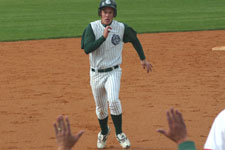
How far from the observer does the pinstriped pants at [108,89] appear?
5.99 meters

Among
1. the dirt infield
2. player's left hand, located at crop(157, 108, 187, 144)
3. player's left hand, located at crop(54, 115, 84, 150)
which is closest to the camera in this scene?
player's left hand, located at crop(157, 108, 187, 144)

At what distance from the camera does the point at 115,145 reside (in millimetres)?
6539

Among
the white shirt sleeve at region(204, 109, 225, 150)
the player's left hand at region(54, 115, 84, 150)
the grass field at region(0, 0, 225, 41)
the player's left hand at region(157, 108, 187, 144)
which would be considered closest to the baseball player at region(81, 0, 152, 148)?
the white shirt sleeve at region(204, 109, 225, 150)

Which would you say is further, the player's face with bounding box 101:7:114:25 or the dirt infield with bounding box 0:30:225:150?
the dirt infield with bounding box 0:30:225:150

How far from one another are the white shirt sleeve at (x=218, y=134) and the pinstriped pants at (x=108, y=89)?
329 cm

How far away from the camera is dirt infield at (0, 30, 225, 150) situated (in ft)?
22.6

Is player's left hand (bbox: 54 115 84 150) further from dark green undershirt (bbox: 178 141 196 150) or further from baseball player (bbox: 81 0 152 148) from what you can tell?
baseball player (bbox: 81 0 152 148)

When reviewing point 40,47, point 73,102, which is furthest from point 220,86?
point 40,47

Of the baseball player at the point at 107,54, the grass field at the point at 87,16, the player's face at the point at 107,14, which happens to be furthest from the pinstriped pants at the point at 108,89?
the grass field at the point at 87,16

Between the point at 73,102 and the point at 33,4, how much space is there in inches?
820

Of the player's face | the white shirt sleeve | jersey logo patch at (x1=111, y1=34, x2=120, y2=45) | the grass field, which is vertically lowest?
the grass field

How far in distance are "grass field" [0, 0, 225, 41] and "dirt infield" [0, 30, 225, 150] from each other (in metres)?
2.98

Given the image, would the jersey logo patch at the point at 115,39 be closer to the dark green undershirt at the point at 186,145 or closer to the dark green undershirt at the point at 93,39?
the dark green undershirt at the point at 93,39

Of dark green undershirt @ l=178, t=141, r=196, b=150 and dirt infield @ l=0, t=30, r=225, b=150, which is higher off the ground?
dark green undershirt @ l=178, t=141, r=196, b=150
